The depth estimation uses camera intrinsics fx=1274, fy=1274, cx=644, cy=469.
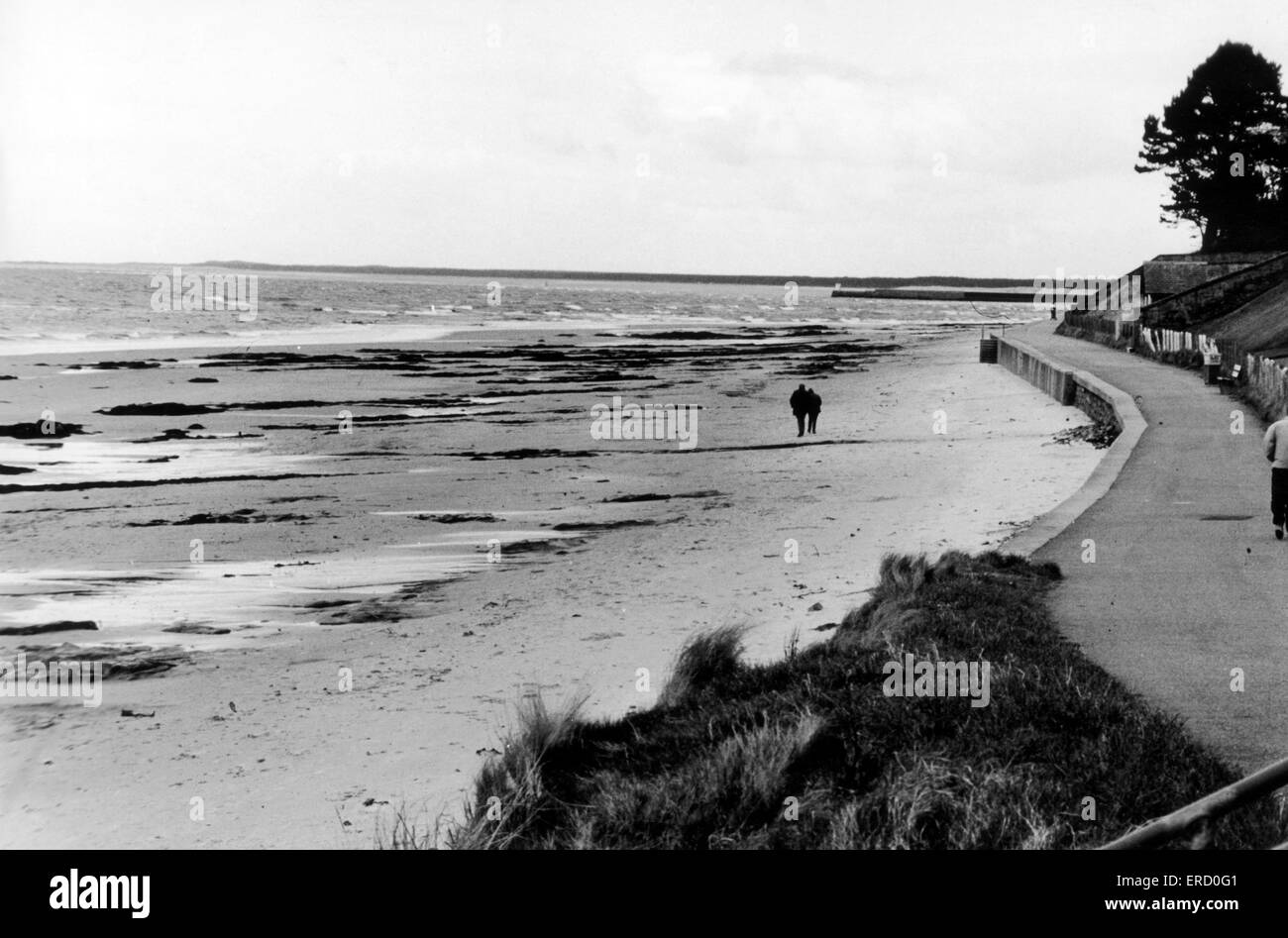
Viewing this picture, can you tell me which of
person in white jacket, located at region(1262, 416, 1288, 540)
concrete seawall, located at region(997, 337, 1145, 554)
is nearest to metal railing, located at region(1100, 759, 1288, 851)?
concrete seawall, located at region(997, 337, 1145, 554)

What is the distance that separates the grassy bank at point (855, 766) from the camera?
5602 mm

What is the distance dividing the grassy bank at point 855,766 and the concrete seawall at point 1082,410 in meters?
4.28

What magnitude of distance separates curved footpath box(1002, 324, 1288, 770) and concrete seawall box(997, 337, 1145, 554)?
63 millimetres

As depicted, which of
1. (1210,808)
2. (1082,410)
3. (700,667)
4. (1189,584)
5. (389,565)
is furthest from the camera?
(1082,410)

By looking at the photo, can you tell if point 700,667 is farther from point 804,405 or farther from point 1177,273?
point 1177,273

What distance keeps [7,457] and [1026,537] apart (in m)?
18.0

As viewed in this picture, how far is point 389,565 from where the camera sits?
1418 cm

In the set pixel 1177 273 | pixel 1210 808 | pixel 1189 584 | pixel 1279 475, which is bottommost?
pixel 1189 584

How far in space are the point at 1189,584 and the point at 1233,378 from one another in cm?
1595

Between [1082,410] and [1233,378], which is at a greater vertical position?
[1233,378]

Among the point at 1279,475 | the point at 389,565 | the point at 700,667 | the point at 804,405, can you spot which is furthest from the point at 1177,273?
the point at 700,667

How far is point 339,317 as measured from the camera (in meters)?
88.6
